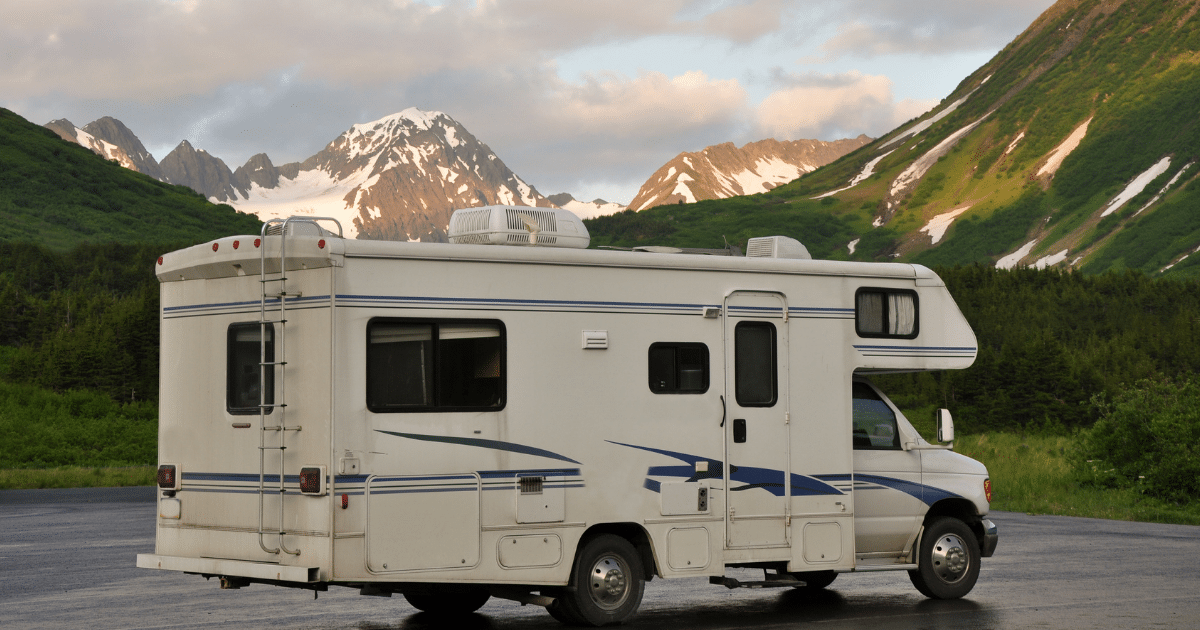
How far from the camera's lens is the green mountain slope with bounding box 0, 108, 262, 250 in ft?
424

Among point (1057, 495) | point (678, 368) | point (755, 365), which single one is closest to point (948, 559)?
point (755, 365)


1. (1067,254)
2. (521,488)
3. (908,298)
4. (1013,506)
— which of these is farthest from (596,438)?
(1067,254)

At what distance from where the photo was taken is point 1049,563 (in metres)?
14.5

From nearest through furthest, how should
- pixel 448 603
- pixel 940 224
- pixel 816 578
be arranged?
pixel 448 603
pixel 816 578
pixel 940 224

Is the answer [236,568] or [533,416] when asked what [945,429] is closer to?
[533,416]

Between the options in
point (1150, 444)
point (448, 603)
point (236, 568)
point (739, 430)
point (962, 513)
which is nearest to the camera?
point (236, 568)

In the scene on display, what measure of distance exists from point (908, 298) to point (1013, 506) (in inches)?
537

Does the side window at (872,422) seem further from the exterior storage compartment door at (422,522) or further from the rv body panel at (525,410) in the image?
the exterior storage compartment door at (422,522)

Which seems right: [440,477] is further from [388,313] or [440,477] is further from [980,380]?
[980,380]

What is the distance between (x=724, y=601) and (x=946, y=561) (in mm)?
2110

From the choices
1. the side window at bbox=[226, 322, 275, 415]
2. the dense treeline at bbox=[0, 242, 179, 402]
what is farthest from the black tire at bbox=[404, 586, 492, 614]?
the dense treeline at bbox=[0, 242, 179, 402]

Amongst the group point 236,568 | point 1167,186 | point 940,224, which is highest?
point 1167,186

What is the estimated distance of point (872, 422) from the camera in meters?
11.6

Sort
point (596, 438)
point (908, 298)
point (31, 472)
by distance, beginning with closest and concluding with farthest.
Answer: point (596, 438) → point (908, 298) → point (31, 472)
